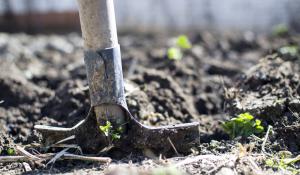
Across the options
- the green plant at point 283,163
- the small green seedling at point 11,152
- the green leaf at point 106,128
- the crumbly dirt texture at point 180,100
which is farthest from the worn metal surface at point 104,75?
the green plant at point 283,163

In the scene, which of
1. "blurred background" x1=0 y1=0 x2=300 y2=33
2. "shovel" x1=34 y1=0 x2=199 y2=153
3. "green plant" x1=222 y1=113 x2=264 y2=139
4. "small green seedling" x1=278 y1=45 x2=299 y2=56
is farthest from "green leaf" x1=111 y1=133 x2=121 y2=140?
"blurred background" x1=0 y1=0 x2=300 y2=33

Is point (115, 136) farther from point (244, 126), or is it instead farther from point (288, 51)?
point (288, 51)

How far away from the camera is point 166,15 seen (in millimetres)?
5422

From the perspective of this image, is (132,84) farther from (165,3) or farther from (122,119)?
(165,3)

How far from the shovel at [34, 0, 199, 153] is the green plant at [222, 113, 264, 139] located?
0.22m

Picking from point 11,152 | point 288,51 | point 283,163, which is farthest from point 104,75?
point 288,51

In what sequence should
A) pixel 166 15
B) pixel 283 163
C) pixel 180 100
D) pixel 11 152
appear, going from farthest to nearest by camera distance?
pixel 166 15
pixel 180 100
pixel 11 152
pixel 283 163

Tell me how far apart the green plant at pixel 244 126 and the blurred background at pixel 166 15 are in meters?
2.85

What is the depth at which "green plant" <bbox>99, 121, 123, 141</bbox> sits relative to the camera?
208cm

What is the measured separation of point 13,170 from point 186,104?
1074 millimetres

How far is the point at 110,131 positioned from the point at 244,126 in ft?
2.12

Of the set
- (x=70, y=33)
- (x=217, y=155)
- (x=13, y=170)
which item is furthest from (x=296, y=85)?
(x=70, y=33)

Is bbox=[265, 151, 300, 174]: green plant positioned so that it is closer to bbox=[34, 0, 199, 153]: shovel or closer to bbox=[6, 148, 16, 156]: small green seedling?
bbox=[34, 0, 199, 153]: shovel

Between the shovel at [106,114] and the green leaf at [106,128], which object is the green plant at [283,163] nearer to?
the shovel at [106,114]
